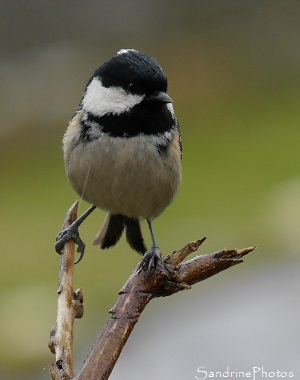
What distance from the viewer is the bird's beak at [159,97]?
2.93m

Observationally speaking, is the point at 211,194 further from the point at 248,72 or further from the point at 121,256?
the point at 248,72

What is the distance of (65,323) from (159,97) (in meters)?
0.95

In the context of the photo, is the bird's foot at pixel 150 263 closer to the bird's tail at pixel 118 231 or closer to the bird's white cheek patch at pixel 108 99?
the bird's white cheek patch at pixel 108 99

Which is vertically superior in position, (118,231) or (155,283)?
(118,231)

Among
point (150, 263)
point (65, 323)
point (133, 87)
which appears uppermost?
point (133, 87)

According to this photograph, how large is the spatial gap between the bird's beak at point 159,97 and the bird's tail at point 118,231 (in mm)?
813

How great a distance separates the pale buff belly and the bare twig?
0.52 meters

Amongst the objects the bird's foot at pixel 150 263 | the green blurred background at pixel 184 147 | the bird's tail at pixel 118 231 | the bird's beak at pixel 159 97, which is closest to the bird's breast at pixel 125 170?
the bird's beak at pixel 159 97

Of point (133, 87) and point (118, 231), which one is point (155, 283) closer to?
point (133, 87)

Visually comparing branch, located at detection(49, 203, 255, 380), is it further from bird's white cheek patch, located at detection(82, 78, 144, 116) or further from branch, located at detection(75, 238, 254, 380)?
bird's white cheek patch, located at detection(82, 78, 144, 116)

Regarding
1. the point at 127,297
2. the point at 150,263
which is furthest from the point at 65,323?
the point at 150,263

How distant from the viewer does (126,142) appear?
→ 3070mm

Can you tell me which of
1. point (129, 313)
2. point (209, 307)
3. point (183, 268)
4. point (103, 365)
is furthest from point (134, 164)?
point (209, 307)

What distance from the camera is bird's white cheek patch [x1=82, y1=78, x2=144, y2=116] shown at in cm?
297
